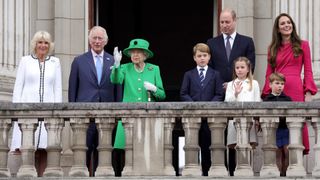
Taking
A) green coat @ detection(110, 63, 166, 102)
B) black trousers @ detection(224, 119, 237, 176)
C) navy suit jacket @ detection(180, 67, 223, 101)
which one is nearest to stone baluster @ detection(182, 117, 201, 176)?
black trousers @ detection(224, 119, 237, 176)

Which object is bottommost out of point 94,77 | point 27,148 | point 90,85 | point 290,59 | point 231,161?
point 231,161

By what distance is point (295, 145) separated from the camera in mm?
17719

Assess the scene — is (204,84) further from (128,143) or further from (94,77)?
(94,77)

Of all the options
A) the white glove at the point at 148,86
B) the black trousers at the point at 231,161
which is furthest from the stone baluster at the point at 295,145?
the white glove at the point at 148,86

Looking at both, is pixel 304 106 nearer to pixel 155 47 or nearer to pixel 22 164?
pixel 22 164

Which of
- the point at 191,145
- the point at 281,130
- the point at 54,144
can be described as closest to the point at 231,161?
the point at 191,145

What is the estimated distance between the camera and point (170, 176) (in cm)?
1780

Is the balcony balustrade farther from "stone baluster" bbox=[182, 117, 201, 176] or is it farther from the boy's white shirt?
the boy's white shirt

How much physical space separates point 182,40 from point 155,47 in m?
0.59

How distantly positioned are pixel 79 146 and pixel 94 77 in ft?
3.77

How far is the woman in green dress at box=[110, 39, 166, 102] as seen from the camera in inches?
722

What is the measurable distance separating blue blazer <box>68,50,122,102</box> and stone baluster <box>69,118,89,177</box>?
2.26 feet

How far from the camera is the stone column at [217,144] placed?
1772 cm

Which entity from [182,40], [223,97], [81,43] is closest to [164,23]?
[182,40]
